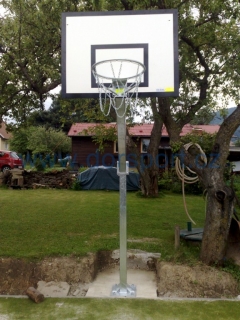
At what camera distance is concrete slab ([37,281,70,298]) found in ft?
17.8

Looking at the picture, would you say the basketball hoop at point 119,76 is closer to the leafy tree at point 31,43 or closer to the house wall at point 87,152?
the leafy tree at point 31,43

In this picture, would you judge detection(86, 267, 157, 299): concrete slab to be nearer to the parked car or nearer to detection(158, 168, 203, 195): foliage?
detection(158, 168, 203, 195): foliage

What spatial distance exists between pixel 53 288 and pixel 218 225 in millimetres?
2876

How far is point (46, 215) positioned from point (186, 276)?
6.00m

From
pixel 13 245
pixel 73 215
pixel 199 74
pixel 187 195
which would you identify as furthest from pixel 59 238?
pixel 187 195

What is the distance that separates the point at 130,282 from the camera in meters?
5.91

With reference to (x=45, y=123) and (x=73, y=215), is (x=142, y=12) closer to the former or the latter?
(x=73, y=215)

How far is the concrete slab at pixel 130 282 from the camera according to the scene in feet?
17.8

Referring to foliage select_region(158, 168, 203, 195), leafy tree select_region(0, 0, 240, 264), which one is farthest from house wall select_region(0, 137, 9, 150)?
leafy tree select_region(0, 0, 240, 264)

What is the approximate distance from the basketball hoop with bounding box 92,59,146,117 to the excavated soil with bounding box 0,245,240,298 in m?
2.69

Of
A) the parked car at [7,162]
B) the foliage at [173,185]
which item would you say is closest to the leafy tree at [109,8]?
the foliage at [173,185]

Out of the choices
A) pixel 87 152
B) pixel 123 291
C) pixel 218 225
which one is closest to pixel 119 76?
pixel 218 225

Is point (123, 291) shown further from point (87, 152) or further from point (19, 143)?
point (19, 143)

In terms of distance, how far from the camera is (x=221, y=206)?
584 centimetres
